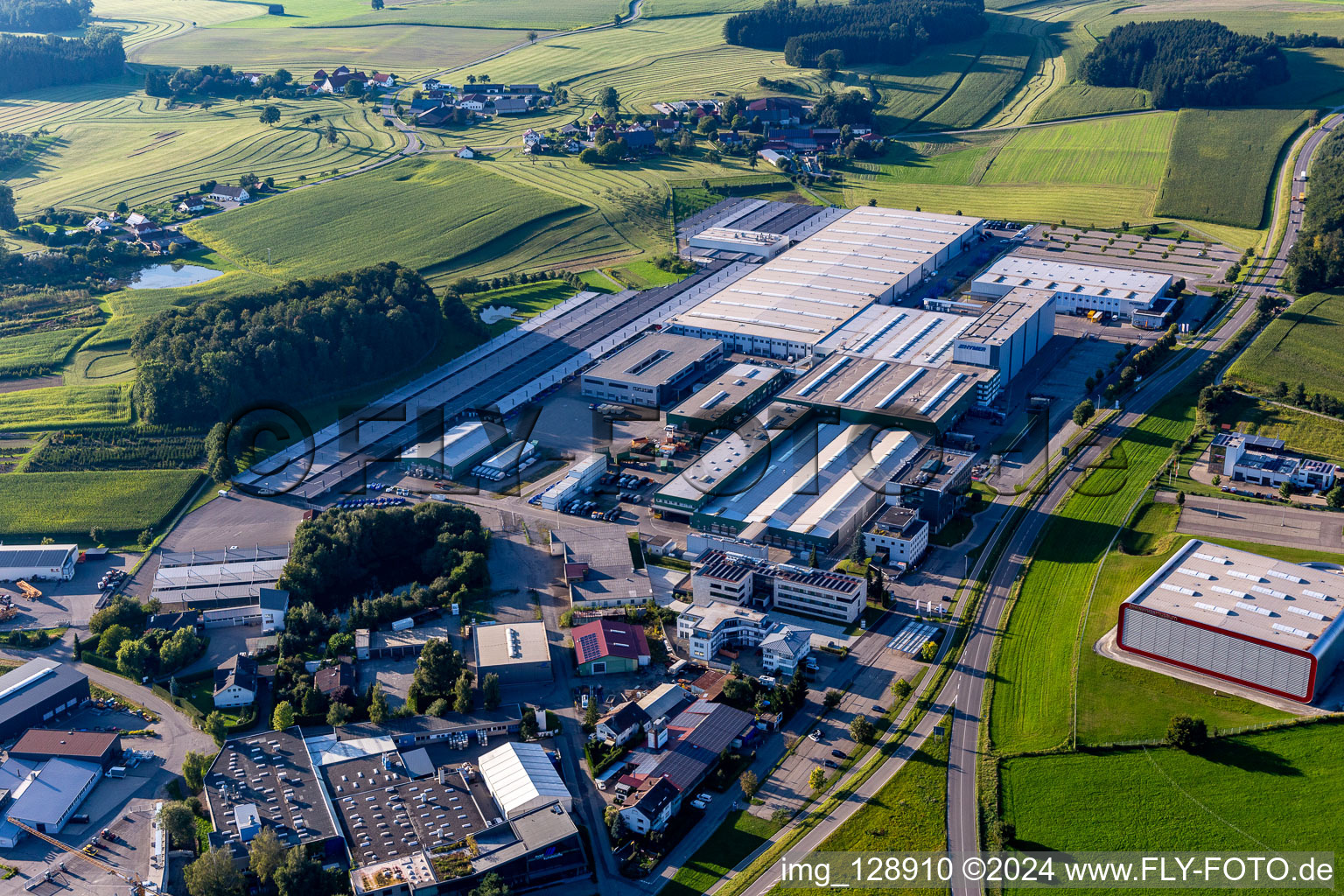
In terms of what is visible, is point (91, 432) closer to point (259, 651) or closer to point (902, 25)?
point (259, 651)

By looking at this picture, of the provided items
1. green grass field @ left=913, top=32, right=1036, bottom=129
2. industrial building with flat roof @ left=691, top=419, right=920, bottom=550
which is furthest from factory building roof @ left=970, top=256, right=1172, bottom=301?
green grass field @ left=913, top=32, right=1036, bottom=129

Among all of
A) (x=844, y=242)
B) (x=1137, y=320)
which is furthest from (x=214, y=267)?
(x=1137, y=320)

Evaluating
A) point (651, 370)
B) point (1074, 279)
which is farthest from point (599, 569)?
point (1074, 279)

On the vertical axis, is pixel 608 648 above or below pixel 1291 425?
below

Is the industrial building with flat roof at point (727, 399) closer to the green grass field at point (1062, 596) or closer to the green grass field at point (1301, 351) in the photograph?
the green grass field at point (1062, 596)

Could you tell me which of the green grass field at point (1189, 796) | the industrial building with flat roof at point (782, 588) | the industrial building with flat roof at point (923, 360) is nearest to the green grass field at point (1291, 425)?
the industrial building with flat roof at point (923, 360)

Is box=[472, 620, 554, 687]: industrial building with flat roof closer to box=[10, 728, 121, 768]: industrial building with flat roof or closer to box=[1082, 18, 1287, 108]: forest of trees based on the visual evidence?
box=[10, 728, 121, 768]: industrial building with flat roof

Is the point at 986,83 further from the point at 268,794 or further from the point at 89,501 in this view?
the point at 268,794
